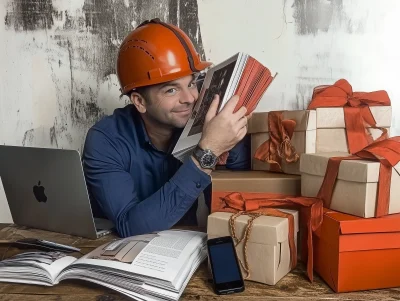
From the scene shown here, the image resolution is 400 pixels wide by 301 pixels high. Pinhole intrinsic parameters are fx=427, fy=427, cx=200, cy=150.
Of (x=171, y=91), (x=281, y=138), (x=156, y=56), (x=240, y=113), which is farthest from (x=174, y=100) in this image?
(x=281, y=138)

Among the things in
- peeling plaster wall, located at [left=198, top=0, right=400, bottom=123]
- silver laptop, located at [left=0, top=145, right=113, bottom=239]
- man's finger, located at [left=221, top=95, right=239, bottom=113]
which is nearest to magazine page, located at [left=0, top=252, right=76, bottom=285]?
silver laptop, located at [left=0, top=145, right=113, bottom=239]

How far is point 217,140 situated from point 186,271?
37 centimetres

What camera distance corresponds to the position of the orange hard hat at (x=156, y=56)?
3.96 feet

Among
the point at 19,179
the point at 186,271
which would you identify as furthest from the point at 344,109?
the point at 19,179

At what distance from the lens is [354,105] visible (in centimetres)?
112

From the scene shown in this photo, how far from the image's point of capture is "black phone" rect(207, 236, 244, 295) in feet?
2.75

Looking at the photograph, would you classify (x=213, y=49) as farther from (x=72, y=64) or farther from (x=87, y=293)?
(x=87, y=293)

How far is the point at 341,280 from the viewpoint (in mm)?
821

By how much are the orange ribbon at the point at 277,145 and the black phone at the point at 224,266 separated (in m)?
0.31

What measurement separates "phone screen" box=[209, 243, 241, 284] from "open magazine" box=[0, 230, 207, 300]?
2.4 inches

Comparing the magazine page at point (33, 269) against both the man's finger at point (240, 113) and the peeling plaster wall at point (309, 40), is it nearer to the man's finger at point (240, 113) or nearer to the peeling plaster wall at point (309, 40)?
the man's finger at point (240, 113)

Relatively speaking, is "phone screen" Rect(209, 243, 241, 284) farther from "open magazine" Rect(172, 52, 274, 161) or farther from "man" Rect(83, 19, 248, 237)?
"open magazine" Rect(172, 52, 274, 161)

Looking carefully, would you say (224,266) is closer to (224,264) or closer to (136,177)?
(224,264)

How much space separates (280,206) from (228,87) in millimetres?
329
